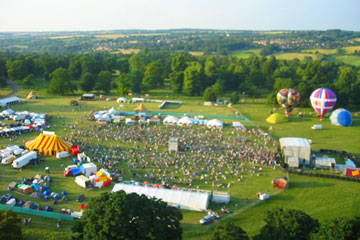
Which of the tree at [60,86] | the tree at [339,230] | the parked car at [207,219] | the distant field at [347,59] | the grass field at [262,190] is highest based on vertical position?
the distant field at [347,59]

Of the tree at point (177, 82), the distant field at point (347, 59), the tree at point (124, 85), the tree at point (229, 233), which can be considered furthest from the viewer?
the distant field at point (347, 59)

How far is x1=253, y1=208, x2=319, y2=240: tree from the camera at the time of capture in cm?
1262

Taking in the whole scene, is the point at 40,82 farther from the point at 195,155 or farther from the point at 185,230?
the point at 185,230

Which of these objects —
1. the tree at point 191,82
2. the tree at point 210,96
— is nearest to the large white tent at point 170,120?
the tree at point 210,96

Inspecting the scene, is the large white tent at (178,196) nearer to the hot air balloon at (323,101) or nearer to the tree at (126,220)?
the tree at (126,220)

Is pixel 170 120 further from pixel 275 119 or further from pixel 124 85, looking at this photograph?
pixel 124 85

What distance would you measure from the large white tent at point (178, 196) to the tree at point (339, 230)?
672 cm

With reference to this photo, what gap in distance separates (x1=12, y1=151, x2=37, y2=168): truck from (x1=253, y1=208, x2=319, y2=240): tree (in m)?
17.5

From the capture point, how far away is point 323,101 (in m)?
36.9

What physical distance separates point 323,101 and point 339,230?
27718 mm

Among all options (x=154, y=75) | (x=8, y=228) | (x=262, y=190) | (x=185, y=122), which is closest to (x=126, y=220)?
→ (x=8, y=228)

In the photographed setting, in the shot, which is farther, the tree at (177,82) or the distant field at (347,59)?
the distant field at (347,59)

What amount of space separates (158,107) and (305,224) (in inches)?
1236

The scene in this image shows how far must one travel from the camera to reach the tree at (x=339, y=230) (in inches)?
477
